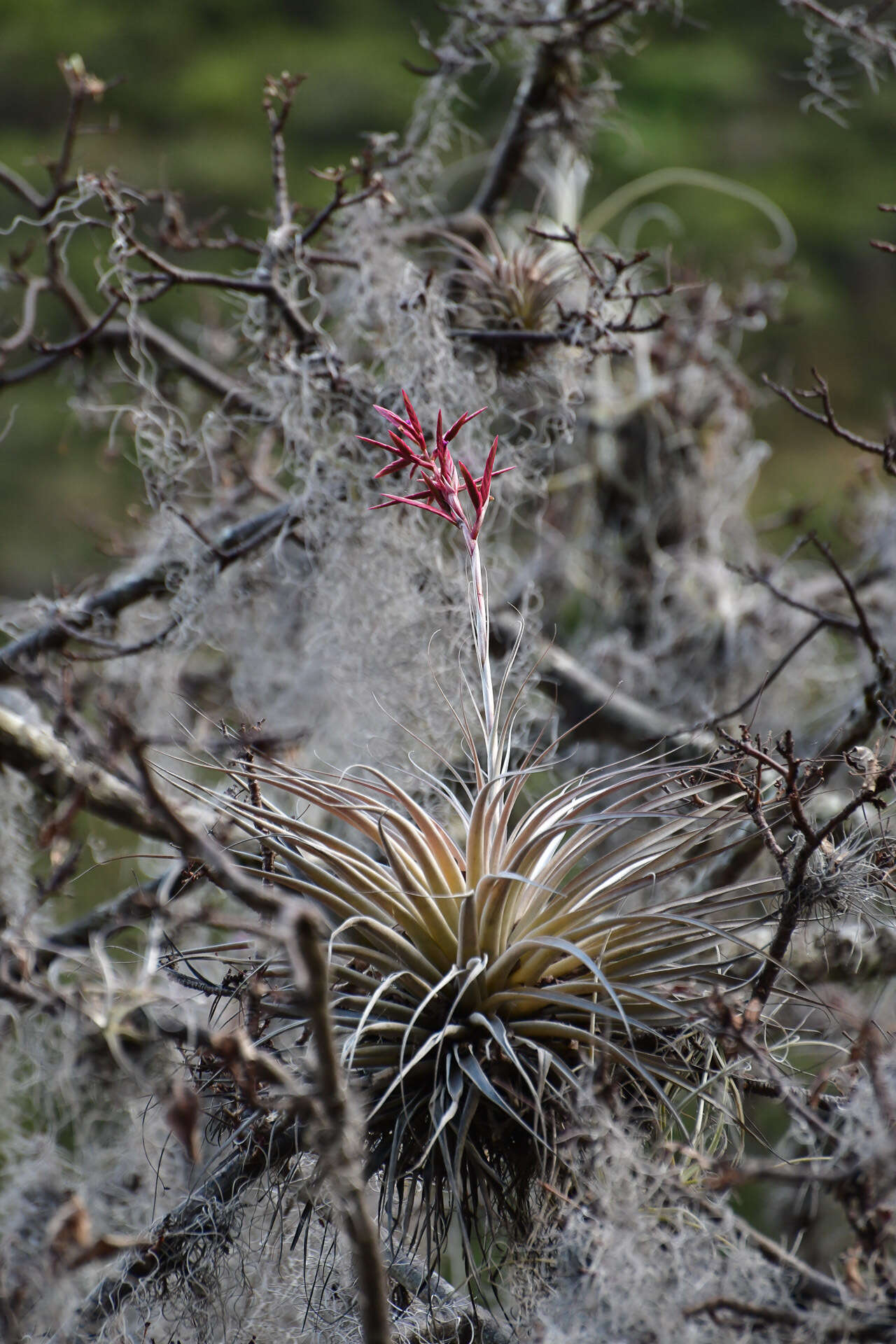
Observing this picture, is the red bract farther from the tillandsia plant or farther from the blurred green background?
the blurred green background

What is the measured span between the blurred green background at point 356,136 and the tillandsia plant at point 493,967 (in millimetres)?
4430

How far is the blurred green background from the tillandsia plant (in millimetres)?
4430

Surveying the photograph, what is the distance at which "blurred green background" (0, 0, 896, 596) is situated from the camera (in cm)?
543

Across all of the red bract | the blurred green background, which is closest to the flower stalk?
the red bract

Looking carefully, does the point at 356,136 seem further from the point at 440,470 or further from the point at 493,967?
the point at 493,967

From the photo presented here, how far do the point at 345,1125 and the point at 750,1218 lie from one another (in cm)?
336

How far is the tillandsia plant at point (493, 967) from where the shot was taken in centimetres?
93

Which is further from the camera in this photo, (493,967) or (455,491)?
(455,491)

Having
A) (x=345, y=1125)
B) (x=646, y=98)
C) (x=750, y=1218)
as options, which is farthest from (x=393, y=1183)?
(x=646, y=98)

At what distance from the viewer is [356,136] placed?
547 centimetres

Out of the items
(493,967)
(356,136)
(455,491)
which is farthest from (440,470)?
(356,136)

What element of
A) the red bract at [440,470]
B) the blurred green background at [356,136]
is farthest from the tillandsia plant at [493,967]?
the blurred green background at [356,136]

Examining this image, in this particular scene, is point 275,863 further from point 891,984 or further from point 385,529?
point 891,984

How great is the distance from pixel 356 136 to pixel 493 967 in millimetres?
5366
